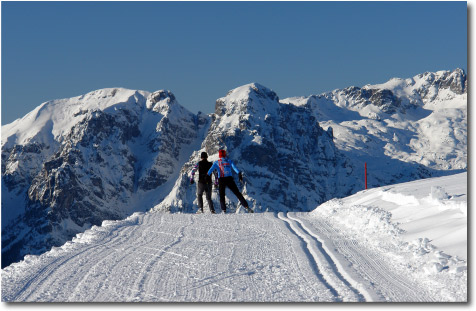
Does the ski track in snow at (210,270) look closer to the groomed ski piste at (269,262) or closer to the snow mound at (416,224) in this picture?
the groomed ski piste at (269,262)

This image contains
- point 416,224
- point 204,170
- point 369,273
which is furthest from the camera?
point 204,170

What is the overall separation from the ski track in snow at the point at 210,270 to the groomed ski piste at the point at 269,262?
0.02 m

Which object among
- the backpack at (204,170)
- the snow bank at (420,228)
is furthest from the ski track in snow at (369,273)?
the backpack at (204,170)

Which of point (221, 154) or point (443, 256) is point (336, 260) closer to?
point (443, 256)

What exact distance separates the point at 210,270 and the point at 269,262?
1221mm

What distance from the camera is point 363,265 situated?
11.5 metres

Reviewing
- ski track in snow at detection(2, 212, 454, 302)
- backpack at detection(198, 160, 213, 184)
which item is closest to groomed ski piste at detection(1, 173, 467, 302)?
ski track in snow at detection(2, 212, 454, 302)

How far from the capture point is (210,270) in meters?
11.2

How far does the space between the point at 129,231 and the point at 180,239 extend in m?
2.22

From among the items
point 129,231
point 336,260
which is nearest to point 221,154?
point 129,231

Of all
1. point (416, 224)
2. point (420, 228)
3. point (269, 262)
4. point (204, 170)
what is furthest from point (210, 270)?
point (204, 170)

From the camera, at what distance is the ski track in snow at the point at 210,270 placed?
31.6 feet

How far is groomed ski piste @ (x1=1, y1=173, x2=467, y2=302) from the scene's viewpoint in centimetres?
967

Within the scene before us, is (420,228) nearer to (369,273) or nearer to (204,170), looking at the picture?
(369,273)
